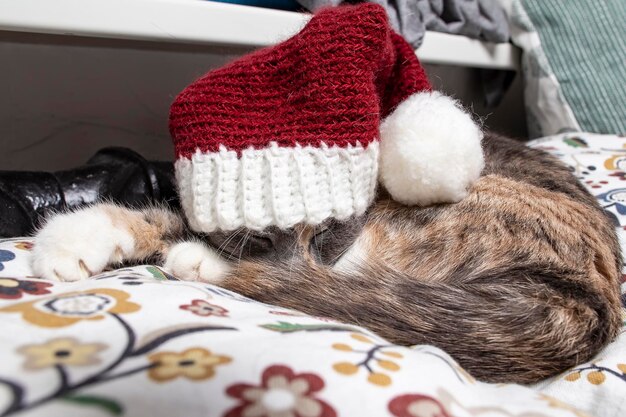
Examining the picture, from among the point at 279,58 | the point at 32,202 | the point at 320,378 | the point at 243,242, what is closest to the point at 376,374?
the point at 320,378

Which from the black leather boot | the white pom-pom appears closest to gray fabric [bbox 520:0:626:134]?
the white pom-pom

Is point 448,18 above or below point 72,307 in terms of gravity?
above

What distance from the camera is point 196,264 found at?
87 centimetres

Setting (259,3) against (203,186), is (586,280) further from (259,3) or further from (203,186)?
(259,3)

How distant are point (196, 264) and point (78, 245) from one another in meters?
0.18

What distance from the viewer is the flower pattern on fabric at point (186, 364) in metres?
0.44

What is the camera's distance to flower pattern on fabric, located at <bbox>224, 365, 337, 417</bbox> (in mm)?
417

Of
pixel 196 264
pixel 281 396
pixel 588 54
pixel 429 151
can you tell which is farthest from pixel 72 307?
pixel 588 54

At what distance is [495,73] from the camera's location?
6.96ft

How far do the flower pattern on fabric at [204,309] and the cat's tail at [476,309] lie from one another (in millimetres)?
144

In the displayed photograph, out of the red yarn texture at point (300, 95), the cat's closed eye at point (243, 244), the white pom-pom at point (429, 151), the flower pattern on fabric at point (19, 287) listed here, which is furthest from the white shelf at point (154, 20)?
the flower pattern on fabric at point (19, 287)

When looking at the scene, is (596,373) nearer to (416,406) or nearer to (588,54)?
(416,406)

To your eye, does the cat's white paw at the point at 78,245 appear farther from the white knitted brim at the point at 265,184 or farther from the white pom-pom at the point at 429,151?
the white pom-pom at the point at 429,151

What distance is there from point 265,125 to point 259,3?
625mm
